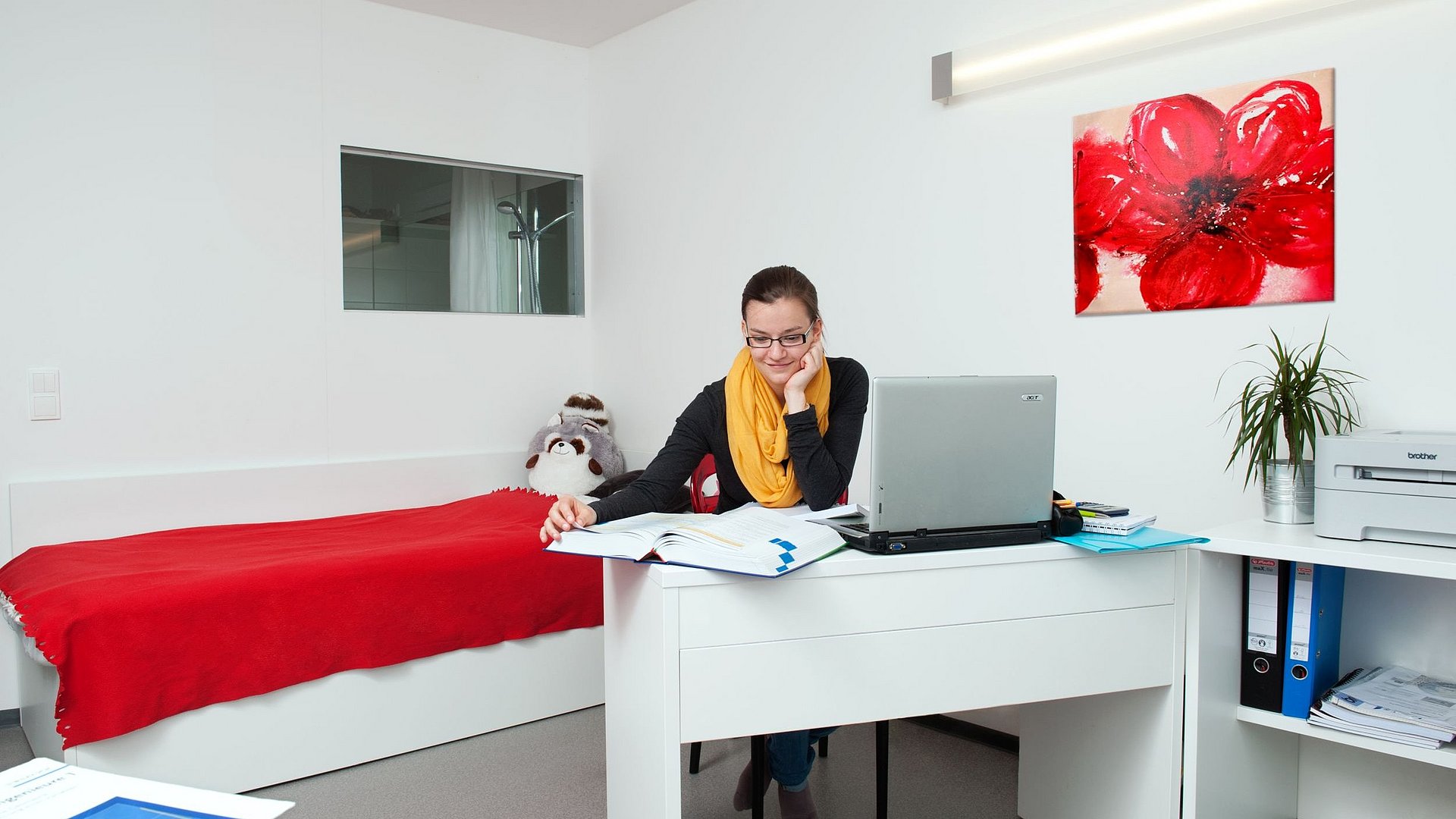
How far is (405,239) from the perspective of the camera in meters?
4.13

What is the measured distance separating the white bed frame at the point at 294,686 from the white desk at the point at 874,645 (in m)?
1.33

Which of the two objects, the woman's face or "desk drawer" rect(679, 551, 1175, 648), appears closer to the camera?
"desk drawer" rect(679, 551, 1175, 648)

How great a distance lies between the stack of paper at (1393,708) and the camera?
1.77 m

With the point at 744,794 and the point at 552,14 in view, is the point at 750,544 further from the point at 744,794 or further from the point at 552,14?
the point at 552,14

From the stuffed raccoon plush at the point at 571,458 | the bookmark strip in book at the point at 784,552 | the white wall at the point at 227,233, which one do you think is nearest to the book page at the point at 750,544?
the bookmark strip in book at the point at 784,552

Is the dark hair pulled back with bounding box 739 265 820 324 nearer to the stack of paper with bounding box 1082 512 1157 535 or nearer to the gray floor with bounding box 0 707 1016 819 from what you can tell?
the stack of paper with bounding box 1082 512 1157 535

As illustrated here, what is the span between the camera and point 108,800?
102cm

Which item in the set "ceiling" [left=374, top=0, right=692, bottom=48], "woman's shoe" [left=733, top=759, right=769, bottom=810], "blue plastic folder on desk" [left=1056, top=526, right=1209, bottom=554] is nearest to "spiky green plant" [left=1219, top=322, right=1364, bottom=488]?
"blue plastic folder on desk" [left=1056, top=526, right=1209, bottom=554]

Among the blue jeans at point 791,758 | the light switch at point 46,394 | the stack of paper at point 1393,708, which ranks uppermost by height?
the light switch at point 46,394

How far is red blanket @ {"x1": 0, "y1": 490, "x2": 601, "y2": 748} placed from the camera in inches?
94.3

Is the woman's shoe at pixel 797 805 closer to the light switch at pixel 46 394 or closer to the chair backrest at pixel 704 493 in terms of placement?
the chair backrest at pixel 704 493

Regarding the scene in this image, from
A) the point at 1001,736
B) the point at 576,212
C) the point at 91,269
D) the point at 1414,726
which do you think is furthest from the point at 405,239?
the point at 1414,726

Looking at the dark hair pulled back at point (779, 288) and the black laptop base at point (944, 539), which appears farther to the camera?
the dark hair pulled back at point (779, 288)

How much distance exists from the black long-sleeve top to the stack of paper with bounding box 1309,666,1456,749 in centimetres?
107
